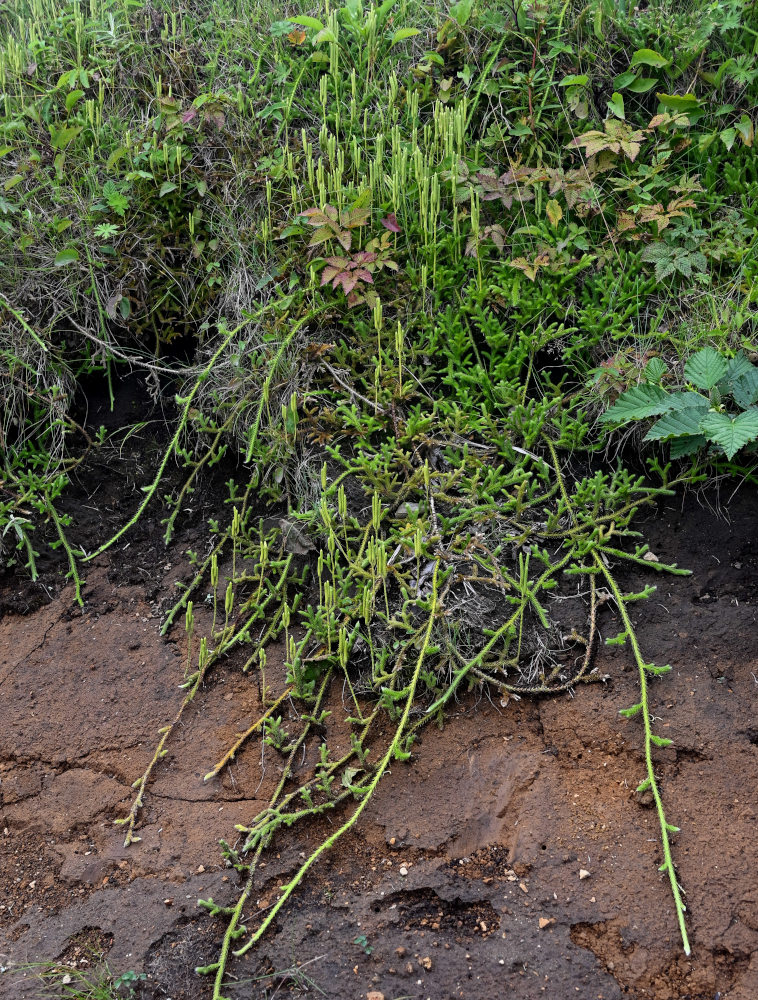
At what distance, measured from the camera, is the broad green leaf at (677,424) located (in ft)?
8.41

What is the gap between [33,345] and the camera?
3291 millimetres

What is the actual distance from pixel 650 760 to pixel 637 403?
1.10 metres

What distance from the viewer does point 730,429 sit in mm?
2449

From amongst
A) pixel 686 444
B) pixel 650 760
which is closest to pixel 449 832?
pixel 650 760

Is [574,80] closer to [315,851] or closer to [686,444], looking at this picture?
[686,444]

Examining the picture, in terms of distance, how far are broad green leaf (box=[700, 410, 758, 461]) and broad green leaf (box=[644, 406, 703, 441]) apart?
27mm

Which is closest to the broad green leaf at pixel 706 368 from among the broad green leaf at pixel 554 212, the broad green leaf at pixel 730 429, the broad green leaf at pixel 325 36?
the broad green leaf at pixel 730 429

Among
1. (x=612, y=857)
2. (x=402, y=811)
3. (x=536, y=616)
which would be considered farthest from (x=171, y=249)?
(x=612, y=857)

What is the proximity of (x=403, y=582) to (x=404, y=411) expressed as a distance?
0.70 meters

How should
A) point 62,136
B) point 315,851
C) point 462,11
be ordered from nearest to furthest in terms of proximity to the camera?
point 315,851
point 62,136
point 462,11

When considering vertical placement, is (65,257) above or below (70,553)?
above

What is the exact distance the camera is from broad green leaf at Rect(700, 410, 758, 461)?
2.39 meters

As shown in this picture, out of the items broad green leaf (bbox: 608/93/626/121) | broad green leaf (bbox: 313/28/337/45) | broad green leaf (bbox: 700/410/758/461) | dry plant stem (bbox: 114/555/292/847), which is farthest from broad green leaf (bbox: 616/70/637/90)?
dry plant stem (bbox: 114/555/292/847)

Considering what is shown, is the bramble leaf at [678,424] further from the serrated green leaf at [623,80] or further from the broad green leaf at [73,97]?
the broad green leaf at [73,97]
